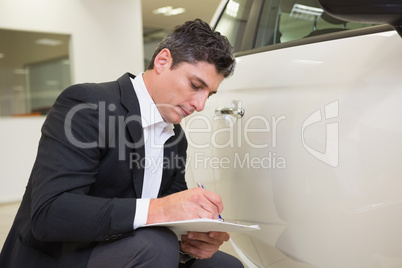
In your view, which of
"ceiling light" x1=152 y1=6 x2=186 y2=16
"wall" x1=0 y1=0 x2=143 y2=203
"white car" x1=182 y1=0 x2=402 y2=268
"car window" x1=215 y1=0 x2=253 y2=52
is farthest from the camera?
"ceiling light" x1=152 y1=6 x2=186 y2=16

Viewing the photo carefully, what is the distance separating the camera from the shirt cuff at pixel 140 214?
107 centimetres

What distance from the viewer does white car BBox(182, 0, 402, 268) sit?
96 centimetres

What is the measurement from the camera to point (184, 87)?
1228 millimetres

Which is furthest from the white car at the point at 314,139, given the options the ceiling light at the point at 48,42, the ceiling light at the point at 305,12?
the ceiling light at the point at 48,42

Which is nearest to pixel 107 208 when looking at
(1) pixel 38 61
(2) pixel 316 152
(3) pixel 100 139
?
(3) pixel 100 139

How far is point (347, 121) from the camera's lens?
1037 millimetres

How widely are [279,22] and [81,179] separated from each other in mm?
940

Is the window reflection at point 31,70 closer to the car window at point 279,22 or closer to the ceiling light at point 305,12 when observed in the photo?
the car window at point 279,22

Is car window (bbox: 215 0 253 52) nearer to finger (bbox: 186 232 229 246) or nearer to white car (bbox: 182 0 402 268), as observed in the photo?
white car (bbox: 182 0 402 268)

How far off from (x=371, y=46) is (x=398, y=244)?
45 cm

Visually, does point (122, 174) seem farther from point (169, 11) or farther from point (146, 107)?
point (169, 11)

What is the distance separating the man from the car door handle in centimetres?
18

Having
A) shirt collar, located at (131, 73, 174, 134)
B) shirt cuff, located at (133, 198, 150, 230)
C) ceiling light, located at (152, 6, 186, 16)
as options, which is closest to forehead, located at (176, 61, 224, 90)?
shirt collar, located at (131, 73, 174, 134)

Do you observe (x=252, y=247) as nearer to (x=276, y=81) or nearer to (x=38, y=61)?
(x=276, y=81)
